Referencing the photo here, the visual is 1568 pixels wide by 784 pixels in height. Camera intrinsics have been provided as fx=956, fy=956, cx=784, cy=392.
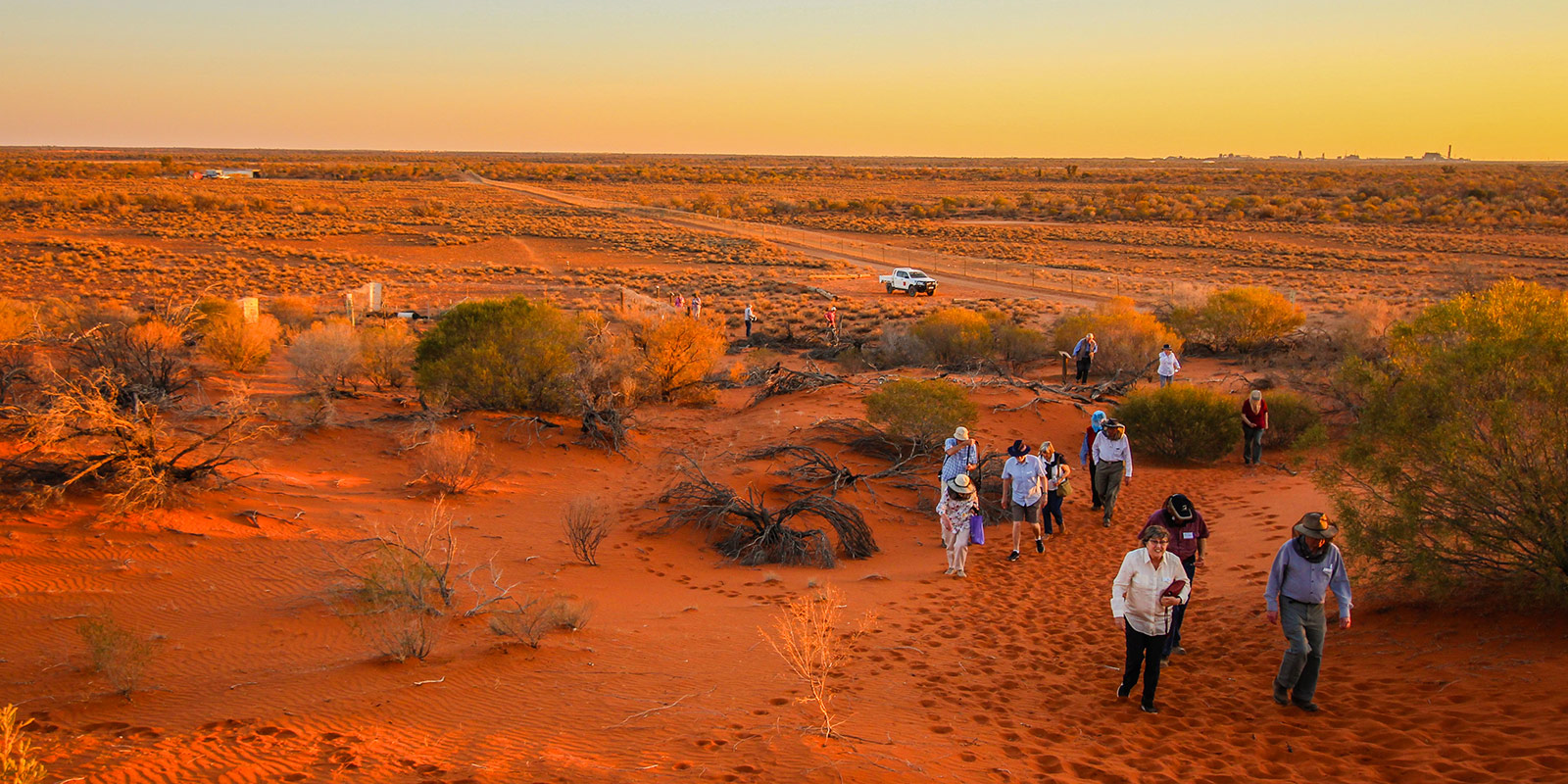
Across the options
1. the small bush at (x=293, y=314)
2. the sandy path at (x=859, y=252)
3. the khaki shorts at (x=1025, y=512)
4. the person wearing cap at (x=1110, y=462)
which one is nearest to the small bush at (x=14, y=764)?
the khaki shorts at (x=1025, y=512)

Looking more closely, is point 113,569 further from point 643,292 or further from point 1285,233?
point 1285,233

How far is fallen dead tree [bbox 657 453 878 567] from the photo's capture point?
1143cm

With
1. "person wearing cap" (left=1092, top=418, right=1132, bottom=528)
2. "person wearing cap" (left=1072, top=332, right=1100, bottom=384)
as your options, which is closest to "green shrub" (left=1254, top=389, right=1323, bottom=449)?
"person wearing cap" (left=1072, top=332, right=1100, bottom=384)

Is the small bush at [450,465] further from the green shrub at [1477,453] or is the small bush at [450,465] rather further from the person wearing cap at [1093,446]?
the green shrub at [1477,453]

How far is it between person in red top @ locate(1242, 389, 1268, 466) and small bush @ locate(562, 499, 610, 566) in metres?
10.1

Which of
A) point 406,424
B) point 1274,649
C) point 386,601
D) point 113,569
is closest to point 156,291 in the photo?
point 406,424

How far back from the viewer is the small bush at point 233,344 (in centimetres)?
1956

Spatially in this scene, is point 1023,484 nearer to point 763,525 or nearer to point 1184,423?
point 763,525

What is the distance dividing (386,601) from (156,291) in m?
32.5

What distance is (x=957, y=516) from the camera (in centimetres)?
1033

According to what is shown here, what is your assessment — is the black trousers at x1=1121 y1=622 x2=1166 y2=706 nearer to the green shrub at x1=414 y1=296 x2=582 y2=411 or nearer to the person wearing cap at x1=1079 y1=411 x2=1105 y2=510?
the person wearing cap at x1=1079 y1=411 x2=1105 y2=510

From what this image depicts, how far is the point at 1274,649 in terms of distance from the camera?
761cm

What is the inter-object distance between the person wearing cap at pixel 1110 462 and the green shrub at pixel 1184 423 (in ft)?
13.8

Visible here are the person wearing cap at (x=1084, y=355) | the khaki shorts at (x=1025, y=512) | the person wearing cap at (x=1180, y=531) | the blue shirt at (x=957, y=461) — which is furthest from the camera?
the person wearing cap at (x=1084, y=355)
